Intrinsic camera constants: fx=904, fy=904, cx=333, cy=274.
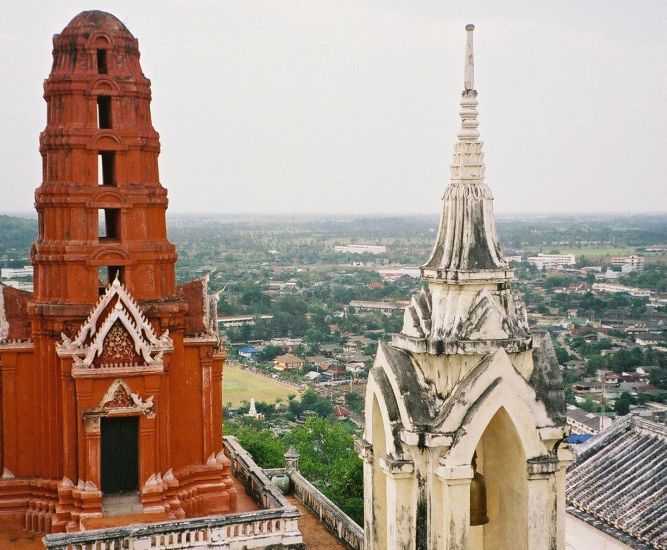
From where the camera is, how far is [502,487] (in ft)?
28.9

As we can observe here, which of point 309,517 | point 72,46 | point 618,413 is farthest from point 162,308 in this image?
point 618,413

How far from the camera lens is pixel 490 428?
892 cm

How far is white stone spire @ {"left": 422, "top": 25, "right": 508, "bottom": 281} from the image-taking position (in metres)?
8.72

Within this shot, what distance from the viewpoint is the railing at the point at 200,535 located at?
14914mm

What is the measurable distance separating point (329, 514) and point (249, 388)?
5017 centimetres

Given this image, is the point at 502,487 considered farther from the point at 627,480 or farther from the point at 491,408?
the point at 627,480

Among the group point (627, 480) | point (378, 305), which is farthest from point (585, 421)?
point (378, 305)

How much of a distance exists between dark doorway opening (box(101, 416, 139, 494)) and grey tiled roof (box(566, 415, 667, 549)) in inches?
354

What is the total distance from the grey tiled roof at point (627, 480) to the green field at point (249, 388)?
1703 inches

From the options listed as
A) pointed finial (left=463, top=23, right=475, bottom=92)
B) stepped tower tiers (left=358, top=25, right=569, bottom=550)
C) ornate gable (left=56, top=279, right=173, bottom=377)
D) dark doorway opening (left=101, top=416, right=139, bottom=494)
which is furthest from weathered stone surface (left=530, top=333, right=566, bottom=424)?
dark doorway opening (left=101, top=416, right=139, bottom=494)

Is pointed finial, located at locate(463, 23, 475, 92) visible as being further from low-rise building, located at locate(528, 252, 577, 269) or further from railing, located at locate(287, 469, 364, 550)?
low-rise building, located at locate(528, 252, 577, 269)

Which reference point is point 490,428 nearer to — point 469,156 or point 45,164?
point 469,156

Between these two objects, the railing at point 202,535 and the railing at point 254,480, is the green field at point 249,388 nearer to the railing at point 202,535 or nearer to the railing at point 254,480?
the railing at point 254,480

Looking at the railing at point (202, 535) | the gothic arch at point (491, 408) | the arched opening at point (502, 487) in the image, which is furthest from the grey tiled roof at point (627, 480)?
the gothic arch at point (491, 408)
